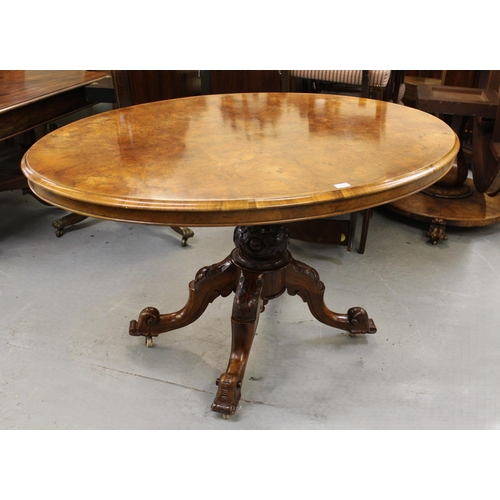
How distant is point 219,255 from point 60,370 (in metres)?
1.03

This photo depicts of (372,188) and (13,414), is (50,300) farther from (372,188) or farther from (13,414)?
(372,188)

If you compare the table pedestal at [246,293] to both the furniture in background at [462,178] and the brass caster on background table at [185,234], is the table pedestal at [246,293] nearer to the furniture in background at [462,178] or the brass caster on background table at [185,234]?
the brass caster on background table at [185,234]

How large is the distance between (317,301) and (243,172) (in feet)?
2.71

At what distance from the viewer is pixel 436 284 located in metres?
2.40

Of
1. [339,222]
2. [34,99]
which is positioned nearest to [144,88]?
[34,99]

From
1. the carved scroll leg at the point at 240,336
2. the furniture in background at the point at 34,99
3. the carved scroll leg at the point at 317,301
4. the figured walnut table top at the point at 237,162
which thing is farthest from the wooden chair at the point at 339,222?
the furniture in background at the point at 34,99

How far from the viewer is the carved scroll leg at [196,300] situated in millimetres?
1918

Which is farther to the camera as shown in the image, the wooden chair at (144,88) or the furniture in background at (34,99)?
the wooden chair at (144,88)

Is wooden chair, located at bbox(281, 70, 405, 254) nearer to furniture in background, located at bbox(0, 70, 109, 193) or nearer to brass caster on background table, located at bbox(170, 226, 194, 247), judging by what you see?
brass caster on background table, located at bbox(170, 226, 194, 247)

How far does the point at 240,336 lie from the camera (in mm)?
1775

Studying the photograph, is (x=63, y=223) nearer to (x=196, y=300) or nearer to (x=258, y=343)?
(x=196, y=300)

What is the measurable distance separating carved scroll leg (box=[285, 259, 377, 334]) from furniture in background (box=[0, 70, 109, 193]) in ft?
5.05

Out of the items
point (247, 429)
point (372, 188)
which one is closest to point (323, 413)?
point (247, 429)

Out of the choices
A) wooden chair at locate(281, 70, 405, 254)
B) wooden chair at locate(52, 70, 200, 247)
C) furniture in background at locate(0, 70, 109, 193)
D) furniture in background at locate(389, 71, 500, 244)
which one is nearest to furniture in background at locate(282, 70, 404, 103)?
wooden chair at locate(281, 70, 405, 254)
